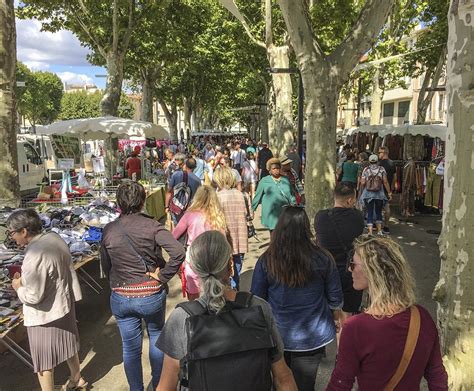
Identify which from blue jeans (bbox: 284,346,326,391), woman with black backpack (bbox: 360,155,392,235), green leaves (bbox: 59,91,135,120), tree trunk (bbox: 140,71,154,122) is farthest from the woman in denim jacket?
green leaves (bbox: 59,91,135,120)

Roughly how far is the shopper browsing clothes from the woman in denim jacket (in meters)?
0.83

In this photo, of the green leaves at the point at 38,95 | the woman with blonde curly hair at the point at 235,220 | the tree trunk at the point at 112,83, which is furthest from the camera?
the green leaves at the point at 38,95

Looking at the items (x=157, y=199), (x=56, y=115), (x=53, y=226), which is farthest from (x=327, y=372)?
(x=56, y=115)

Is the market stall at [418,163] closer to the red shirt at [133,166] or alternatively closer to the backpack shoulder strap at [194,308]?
the red shirt at [133,166]

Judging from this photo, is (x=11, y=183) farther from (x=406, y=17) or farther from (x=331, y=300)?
(x=406, y=17)

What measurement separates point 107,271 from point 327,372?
216cm

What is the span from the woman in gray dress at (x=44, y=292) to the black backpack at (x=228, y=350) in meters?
1.81

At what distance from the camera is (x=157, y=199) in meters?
10.7

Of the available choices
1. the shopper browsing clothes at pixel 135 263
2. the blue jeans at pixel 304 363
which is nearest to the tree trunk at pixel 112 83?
the shopper browsing clothes at pixel 135 263

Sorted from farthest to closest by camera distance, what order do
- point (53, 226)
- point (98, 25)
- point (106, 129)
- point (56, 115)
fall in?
1. point (56, 115)
2. point (98, 25)
3. point (106, 129)
4. point (53, 226)

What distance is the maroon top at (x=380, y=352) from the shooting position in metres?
1.82

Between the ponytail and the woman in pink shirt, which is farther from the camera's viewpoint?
the woman in pink shirt

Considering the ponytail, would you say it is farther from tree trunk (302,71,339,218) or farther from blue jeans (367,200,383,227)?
blue jeans (367,200,383,227)

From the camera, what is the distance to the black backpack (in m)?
1.63
